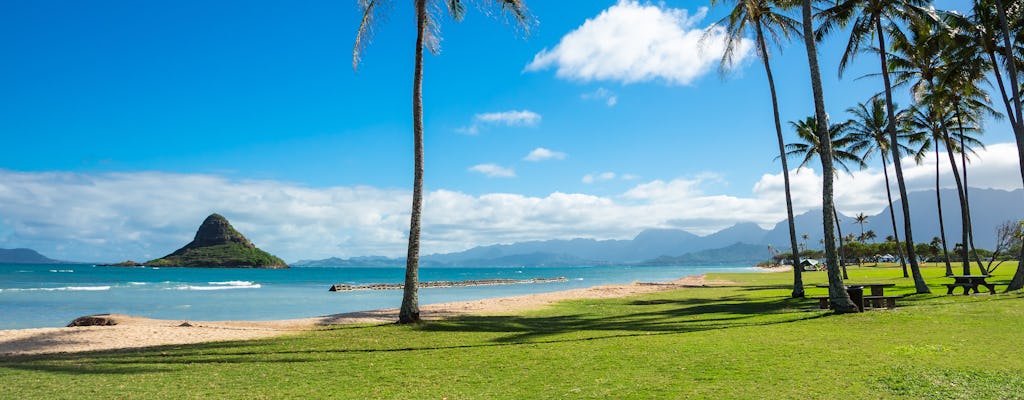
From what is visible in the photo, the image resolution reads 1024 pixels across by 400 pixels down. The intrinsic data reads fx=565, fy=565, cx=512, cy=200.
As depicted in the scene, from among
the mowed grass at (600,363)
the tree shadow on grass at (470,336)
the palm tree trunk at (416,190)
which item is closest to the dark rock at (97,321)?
the tree shadow on grass at (470,336)

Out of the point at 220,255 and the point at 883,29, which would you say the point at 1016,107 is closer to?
the point at 883,29

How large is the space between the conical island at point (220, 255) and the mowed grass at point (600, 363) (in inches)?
7385

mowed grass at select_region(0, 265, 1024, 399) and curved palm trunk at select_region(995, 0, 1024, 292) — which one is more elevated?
curved palm trunk at select_region(995, 0, 1024, 292)

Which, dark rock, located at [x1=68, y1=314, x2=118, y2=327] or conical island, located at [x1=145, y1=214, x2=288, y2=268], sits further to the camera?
conical island, located at [x1=145, y1=214, x2=288, y2=268]

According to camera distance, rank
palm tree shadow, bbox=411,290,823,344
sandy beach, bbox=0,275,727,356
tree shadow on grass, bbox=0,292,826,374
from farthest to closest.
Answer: sandy beach, bbox=0,275,727,356 → palm tree shadow, bbox=411,290,823,344 → tree shadow on grass, bbox=0,292,826,374

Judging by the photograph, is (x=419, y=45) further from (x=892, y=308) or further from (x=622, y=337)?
(x=892, y=308)

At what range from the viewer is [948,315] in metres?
13.4

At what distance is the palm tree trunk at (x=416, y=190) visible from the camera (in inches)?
652

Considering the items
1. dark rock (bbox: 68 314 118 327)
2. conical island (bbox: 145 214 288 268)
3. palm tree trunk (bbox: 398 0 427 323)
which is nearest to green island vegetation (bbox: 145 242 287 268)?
conical island (bbox: 145 214 288 268)

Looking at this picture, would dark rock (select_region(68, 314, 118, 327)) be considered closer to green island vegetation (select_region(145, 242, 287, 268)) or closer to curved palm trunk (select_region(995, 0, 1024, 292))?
curved palm trunk (select_region(995, 0, 1024, 292))

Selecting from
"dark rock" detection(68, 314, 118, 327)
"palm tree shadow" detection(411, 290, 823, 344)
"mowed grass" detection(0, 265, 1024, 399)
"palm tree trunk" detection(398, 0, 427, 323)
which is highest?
"palm tree trunk" detection(398, 0, 427, 323)

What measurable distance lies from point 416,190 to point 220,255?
636ft

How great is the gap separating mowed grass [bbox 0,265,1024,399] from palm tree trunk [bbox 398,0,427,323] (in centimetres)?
204

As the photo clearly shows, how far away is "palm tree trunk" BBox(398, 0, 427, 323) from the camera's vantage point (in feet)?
54.3
